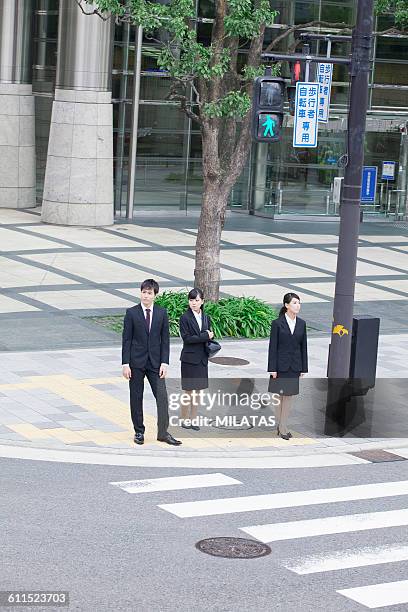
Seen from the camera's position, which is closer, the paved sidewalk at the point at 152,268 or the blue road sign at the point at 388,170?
the paved sidewalk at the point at 152,268

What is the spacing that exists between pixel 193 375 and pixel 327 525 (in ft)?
11.8

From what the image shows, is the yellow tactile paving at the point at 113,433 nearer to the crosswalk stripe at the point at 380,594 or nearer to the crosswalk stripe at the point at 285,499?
the crosswalk stripe at the point at 285,499

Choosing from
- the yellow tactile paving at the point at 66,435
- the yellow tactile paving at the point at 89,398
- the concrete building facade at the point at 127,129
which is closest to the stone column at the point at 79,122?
the concrete building facade at the point at 127,129

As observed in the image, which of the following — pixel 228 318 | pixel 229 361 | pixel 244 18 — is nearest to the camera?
pixel 229 361

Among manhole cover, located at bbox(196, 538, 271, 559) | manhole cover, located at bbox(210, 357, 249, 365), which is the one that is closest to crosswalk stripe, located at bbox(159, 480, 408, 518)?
manhole cover, located at bbox(196, 538, 271, 559)

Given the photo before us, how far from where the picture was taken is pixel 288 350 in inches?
564

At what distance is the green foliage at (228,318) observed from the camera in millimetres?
20422

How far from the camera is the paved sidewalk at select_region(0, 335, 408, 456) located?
45.9ft

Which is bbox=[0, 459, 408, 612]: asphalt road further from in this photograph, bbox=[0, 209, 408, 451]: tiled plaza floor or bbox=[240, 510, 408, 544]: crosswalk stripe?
bbox=[0, 209, 408, 451]: tiled plaza floor

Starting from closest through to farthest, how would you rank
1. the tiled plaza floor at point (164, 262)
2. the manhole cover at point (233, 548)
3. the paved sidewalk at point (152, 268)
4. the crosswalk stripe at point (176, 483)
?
1. the manhole cover at point (233, 548)
2. the crosswalk stripe at point (176, 483)
3. the paved sidewalk at point (152, 268)
4. the tiled plaza floor at point (164, 262)

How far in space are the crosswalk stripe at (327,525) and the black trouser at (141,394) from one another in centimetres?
288

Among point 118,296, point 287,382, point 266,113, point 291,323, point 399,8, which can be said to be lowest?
point 118,296

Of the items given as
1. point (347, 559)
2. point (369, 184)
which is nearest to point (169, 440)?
point (347, 559)

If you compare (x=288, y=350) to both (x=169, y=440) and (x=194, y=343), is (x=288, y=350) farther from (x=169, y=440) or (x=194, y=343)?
(x=169, y=440)
